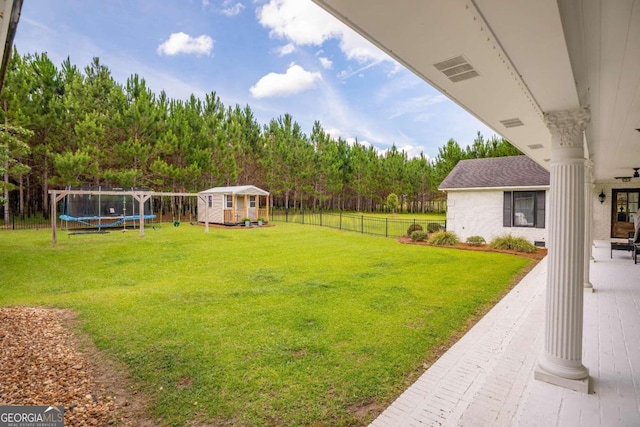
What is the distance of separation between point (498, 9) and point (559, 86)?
1.40m

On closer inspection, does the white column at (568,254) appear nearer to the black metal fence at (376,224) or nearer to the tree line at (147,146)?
the tree line at (147,146)

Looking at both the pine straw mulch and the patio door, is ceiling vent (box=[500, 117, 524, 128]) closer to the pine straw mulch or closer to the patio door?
the pine straw mulch

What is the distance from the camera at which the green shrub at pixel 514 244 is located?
36.9ft

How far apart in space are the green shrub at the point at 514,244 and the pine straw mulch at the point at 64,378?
1206 cm

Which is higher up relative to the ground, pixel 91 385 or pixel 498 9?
pixel 498 9

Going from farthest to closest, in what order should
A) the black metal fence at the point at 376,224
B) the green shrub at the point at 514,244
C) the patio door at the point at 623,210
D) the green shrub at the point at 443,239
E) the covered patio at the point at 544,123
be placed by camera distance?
the black metal fence at the point at 376,224 < the patio door at the point at 623,210 < the green shrub at the point at 443,239 < the green shrub at the point at 514,244 < the covered patio at the point at 544,123

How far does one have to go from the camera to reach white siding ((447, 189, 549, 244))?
42.6ft

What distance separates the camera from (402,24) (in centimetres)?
177

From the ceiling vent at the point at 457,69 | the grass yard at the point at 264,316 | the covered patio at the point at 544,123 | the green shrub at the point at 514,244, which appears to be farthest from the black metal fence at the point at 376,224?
the ceiling vent at the point at 457,69

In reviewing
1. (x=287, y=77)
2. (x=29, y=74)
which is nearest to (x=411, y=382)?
(x=29, y=74)

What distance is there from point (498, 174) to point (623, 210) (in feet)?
16.8

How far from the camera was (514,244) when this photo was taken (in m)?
11.5

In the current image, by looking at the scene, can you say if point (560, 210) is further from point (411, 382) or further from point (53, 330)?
point (53, 330)

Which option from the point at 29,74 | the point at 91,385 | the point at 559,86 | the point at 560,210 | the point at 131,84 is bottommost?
the point at 91,385
